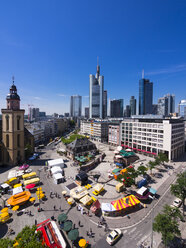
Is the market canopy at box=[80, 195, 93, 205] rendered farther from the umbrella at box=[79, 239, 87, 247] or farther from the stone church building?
the stone church building

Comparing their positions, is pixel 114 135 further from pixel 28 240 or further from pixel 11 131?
pixel 28 240

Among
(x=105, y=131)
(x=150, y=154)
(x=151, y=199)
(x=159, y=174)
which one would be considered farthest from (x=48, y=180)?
(x=105, y=131)

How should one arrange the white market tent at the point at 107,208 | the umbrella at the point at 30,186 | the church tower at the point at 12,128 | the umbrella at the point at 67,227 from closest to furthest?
the umbrella at the point at 67,227
the white market tent at the point at 107,208
the umbrella at the point at 30,186
the church tower at the point at 12,128

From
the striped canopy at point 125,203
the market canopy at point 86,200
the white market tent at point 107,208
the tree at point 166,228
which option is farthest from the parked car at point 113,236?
the market canopy at point 86,200

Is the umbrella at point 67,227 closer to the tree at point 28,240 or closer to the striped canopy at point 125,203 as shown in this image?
the tree at point 28,240

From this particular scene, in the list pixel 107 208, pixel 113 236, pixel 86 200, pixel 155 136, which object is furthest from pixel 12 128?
pixel 155 136

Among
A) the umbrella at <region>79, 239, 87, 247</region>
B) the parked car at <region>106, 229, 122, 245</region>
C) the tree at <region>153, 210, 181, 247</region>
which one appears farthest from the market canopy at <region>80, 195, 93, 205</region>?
the tree at <region>153, 210, 181, 247</region>

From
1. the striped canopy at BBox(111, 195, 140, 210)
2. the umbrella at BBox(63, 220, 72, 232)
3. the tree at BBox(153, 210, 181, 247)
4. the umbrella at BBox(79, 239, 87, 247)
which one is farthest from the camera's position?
the striped canopy at BBox(111, 195, 140, 210)
